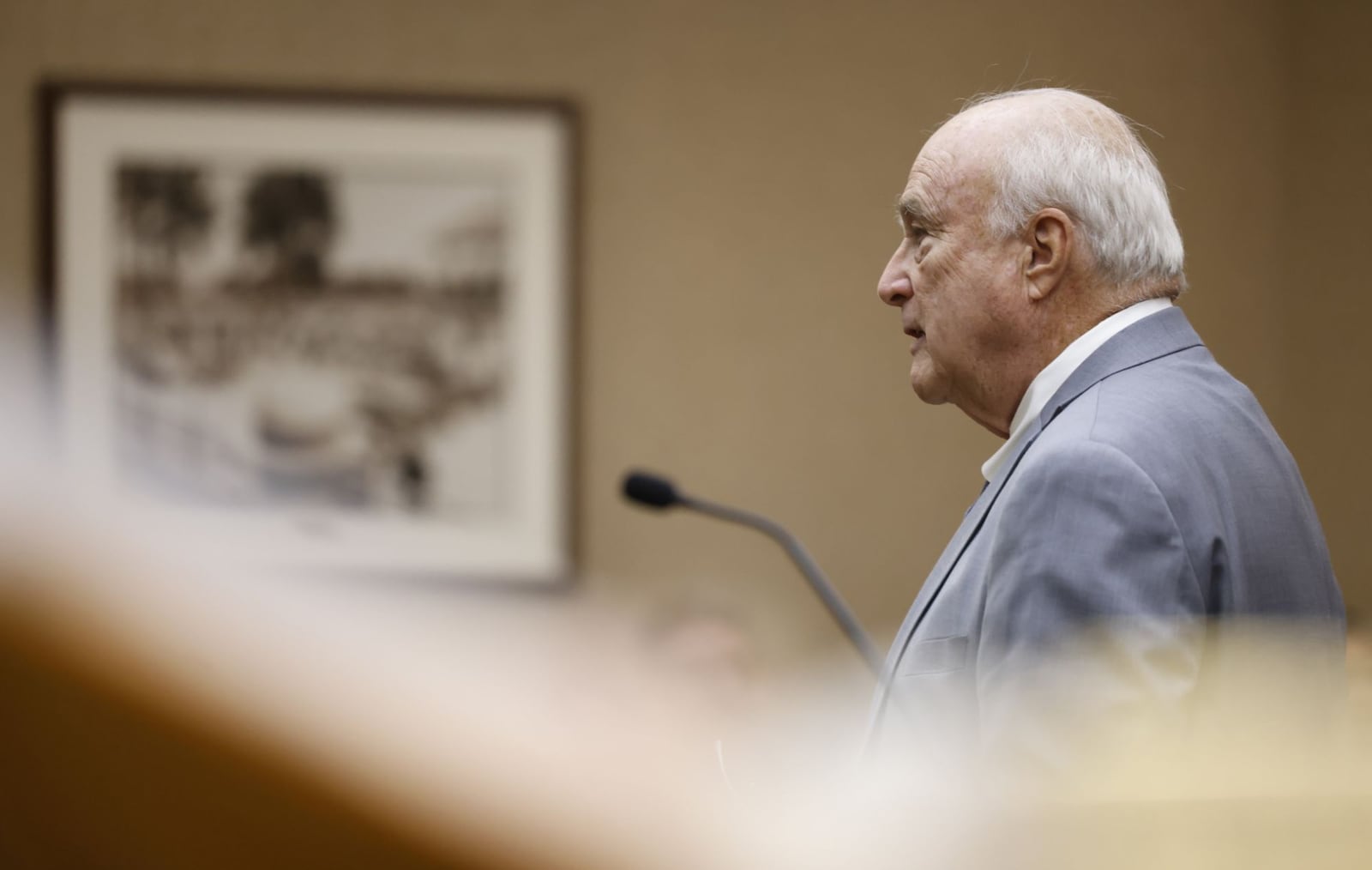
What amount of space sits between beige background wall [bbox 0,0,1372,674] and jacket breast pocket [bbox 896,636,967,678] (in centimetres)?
208

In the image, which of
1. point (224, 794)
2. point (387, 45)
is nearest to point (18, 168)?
point (387, 45)

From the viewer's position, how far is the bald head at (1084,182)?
1.20 metres

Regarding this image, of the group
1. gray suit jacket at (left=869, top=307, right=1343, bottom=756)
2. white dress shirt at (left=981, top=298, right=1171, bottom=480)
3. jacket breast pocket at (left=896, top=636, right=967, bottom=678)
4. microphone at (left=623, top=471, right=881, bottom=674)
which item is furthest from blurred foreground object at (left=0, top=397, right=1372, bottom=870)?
microphone at (left=623, top=471, right=881, bottom=674)

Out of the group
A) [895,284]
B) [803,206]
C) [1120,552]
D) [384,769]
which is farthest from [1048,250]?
[803,206]

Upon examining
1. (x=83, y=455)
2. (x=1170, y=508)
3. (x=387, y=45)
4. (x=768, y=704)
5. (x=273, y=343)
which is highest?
(x=387, y=45)

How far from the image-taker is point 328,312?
3146mm

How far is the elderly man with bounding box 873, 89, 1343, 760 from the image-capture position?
95cm

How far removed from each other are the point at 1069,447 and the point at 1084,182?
1.04ft

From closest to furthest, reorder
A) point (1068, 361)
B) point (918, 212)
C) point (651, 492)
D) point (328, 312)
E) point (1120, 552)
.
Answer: point (1120, 552) → point (1068, 361) → point (918, 212) → point (651, 492) → point (328, 312)

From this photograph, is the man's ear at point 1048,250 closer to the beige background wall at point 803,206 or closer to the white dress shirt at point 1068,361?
the white dress shirt at point 1068,361

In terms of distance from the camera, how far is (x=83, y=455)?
3.05 m

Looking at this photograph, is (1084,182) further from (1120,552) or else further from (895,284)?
(1120,552)

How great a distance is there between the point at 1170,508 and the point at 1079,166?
365 mm

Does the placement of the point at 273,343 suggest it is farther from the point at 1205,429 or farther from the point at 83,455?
the point at 1205,429
